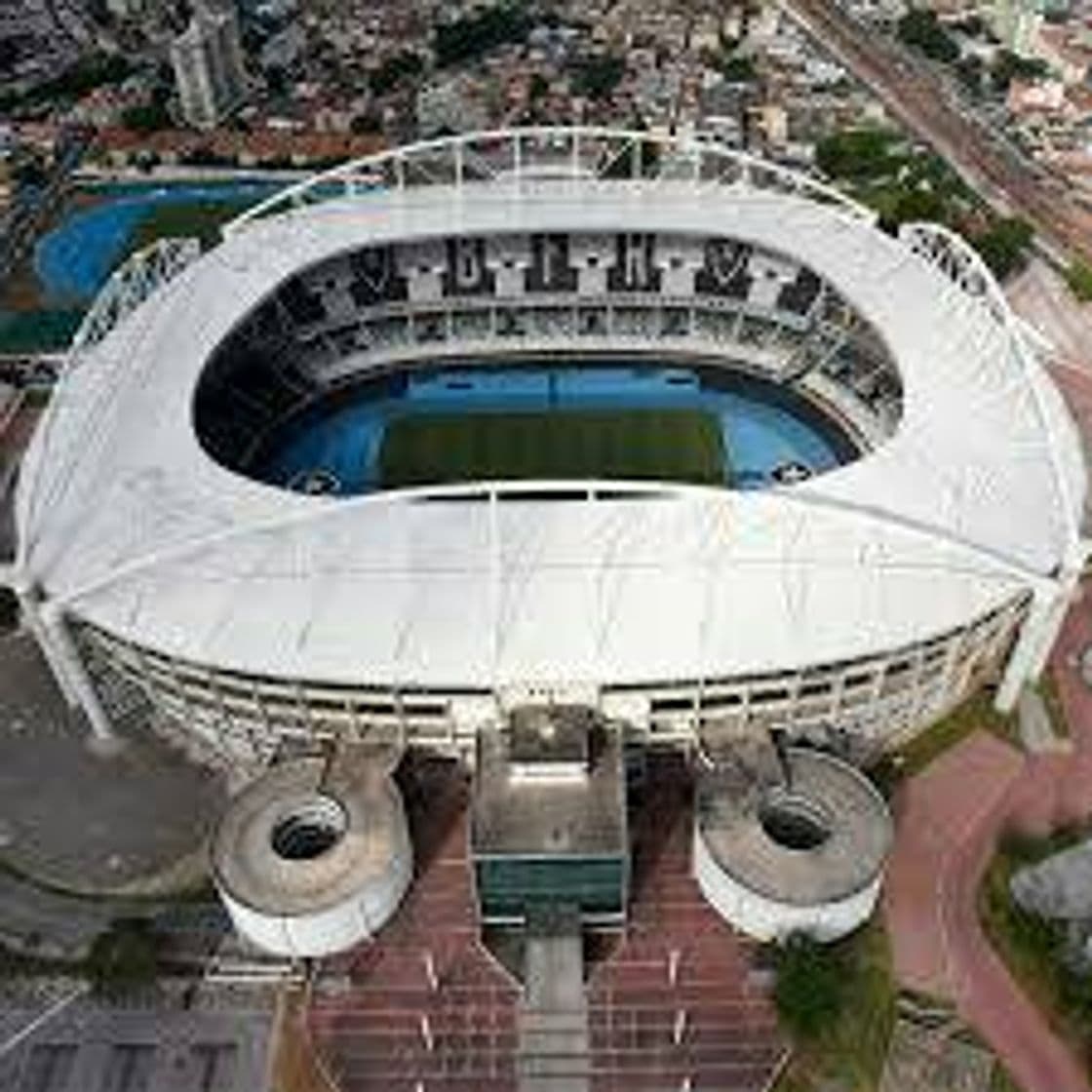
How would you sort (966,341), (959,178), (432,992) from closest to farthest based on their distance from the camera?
(432,992) → (966,341) → (959,178)

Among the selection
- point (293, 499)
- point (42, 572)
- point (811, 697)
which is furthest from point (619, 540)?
point (42, 572)

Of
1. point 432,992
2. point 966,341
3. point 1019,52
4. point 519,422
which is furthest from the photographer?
point 1019,52

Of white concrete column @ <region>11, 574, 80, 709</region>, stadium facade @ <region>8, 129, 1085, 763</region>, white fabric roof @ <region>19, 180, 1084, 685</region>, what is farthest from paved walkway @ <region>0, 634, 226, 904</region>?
white fabric roof @ <region>19, 180, 1084, 685</region>

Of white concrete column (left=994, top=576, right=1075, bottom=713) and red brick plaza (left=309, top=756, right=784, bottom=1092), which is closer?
red brick plaza (left=309, top=756, right=784, bottom=1092)

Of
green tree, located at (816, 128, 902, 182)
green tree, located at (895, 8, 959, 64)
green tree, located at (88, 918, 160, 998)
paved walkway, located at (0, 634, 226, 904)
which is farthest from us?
green tree, located at (895, 8, 959, 64)

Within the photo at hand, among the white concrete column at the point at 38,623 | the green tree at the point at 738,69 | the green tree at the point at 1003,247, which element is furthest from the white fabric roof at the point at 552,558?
the green tree at the point at 738,69

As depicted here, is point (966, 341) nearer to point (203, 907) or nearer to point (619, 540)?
point (619, 540)

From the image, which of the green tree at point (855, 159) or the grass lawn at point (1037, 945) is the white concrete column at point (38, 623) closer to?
the grass lawn at point (1037, 945)

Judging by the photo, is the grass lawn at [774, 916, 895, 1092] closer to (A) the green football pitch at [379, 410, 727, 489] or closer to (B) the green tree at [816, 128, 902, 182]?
(A) the green football pitch at [379, 410, 727, 489]
